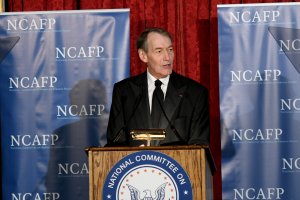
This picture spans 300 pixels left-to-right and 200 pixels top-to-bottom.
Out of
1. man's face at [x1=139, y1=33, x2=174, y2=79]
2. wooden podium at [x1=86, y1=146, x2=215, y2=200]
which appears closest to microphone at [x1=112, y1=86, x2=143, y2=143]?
man's face at [x1=139, y1=33, x2=174, y2=79]

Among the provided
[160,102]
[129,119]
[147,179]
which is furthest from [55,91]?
[147,179]

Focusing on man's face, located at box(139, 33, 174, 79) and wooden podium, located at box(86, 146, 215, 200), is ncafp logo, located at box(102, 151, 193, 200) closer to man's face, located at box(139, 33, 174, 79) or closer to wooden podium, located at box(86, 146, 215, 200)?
wooden podium, located at box(86, 146, 215, 200)

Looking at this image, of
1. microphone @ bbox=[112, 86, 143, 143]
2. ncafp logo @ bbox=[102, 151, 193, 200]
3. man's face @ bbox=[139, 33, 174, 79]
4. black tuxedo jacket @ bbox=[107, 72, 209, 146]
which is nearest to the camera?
ncafp logo @ bbox=[102, 151, 193, 200]

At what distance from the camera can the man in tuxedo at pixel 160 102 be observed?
4.32 meters

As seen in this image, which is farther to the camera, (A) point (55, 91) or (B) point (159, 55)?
(A) point (55, 91)

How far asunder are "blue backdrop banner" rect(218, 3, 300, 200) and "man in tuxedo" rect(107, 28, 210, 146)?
1.05 m

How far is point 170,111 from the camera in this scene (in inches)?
172

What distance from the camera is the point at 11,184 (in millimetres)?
5625

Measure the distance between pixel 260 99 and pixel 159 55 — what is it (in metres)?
1.26

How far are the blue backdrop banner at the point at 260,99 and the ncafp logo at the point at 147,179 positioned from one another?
1.94m

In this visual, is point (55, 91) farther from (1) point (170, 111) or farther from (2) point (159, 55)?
(1) point (170, 111)

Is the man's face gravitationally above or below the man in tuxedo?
above

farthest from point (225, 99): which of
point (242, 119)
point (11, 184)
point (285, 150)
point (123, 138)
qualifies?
point (11, 184)

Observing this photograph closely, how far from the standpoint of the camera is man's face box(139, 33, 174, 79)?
14.8 ft
